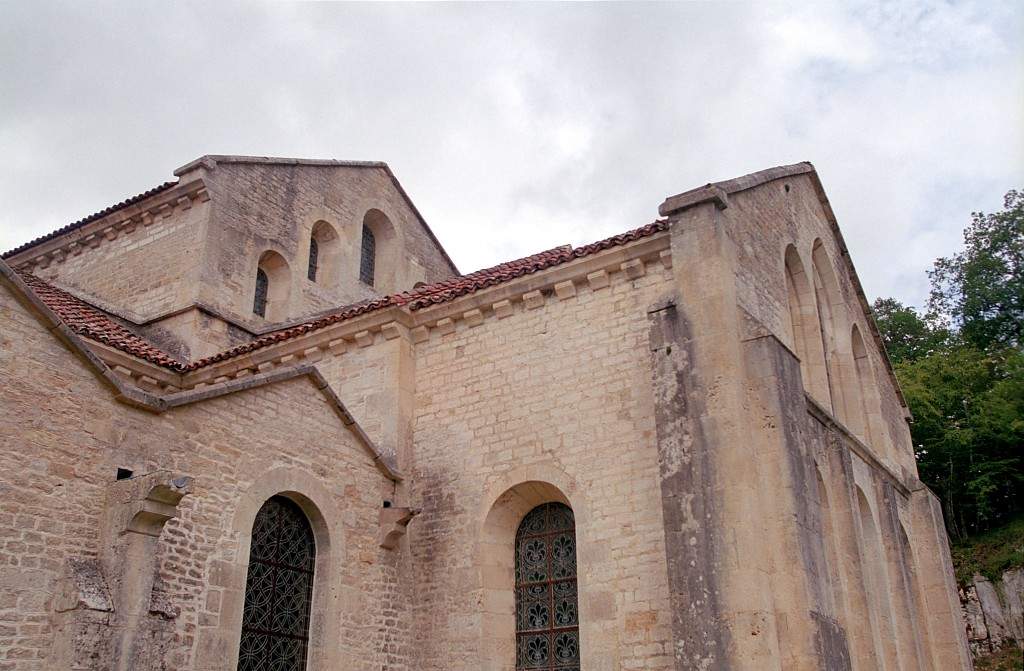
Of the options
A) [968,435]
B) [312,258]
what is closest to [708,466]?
[312,258]

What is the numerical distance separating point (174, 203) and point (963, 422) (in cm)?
2360

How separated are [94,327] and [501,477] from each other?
6600 mm

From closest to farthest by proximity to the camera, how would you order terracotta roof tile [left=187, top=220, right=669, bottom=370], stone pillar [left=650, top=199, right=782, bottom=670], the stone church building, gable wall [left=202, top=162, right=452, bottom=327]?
the stone church building
stone pillar [left=650, top=199, right=782, bottom=670]
terracotta roof tile [left=187, top=220, right=669, bottom=370]
gable wall [left=202, top=162, right=452, bottom=327]

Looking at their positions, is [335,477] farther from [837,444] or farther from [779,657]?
[837,444]

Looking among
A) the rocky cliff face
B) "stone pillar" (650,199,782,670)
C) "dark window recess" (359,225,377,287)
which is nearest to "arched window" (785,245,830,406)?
"stone pillar" (650,199,782,670)

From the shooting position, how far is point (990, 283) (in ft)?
109

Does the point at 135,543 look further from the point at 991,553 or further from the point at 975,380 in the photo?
the point at 975,380

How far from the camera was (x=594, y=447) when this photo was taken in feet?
39.6

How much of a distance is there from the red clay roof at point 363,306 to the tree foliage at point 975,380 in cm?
1819

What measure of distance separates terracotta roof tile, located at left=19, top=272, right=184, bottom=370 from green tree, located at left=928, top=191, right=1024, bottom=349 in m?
28.5

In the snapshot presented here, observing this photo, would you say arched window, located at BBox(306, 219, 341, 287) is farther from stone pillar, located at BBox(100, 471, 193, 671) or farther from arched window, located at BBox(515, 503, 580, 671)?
stone pillar, located at BBox(100, 471, 193, 671)

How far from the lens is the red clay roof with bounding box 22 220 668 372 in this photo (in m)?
12.8

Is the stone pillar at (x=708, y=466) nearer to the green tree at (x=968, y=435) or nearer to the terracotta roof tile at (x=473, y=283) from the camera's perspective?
the terracotta roof tile at (x=473, y=283)

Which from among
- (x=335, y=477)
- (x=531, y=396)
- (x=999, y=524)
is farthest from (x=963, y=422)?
(x=335, y=477)
